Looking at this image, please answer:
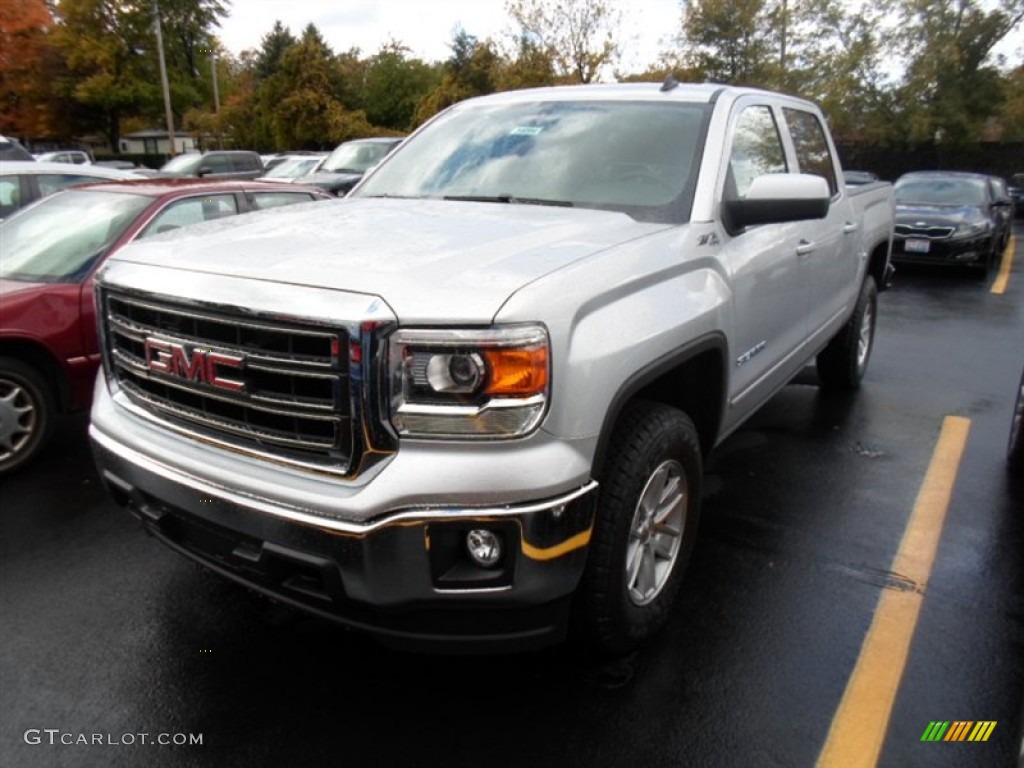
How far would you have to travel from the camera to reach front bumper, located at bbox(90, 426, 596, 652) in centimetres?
213

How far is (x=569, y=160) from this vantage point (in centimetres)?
352

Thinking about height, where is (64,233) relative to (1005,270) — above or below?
above

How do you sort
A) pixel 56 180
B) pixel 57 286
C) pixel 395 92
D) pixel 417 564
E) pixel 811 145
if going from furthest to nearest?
pixel 395 92, pixel 56 180, pixel 811 145, pixel 57 286, pixel 417 564

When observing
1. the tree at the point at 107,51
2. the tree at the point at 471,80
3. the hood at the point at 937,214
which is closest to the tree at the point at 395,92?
the tree at the point at 107,51

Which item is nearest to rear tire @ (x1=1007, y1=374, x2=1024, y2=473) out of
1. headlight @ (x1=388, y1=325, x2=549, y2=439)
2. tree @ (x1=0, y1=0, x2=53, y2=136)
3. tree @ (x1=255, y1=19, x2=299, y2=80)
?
headlight @ (x1=388, y1=325, x2=549, y2=439)

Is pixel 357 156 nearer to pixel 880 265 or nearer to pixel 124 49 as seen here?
pixel 880 265

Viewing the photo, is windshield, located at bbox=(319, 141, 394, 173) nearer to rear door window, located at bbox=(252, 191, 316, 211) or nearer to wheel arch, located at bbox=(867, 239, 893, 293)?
rear door window, located at bbox=(252, 191, 316, 211)

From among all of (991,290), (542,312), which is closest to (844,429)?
(542,312)

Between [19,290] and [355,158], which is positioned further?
[355,158]

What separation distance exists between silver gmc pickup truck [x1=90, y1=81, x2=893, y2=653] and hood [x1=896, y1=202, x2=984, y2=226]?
34.2 ft

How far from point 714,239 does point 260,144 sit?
157ft

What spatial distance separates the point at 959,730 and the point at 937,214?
38.6 feet

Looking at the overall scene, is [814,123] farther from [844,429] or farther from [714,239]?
[714,239]

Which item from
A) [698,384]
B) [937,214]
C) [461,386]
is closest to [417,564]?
[461,386]
